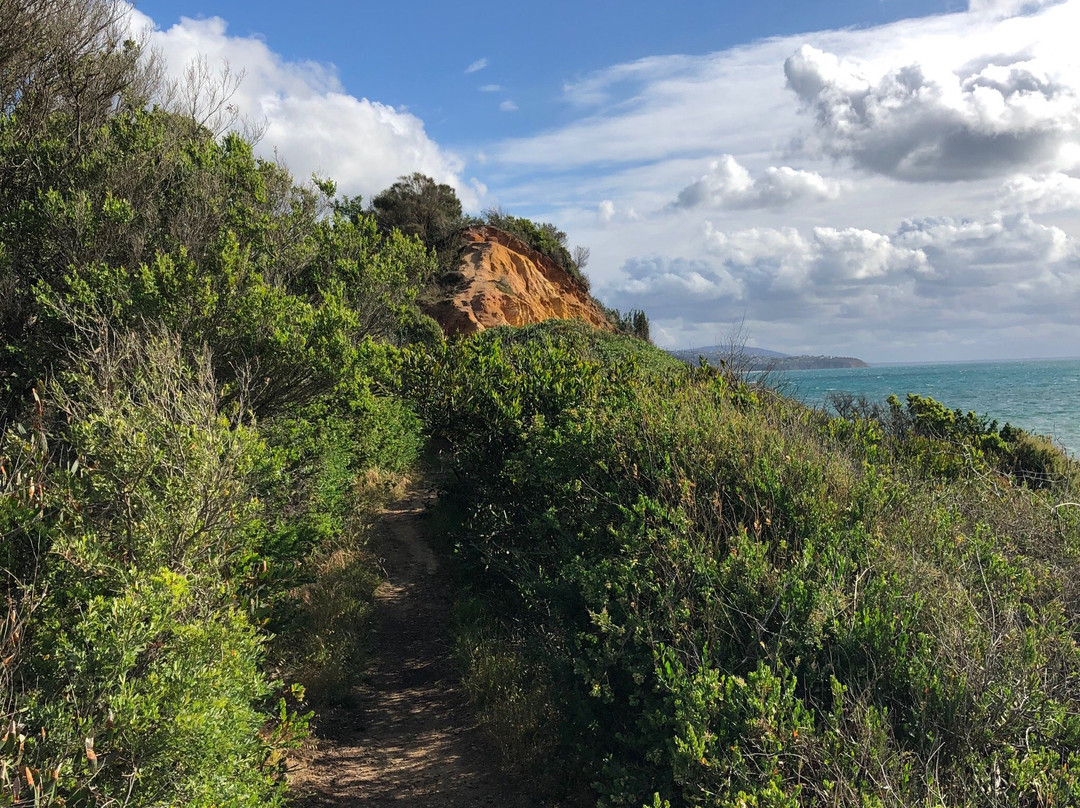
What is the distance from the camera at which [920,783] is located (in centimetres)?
359

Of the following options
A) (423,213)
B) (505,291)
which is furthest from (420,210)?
(505,291)

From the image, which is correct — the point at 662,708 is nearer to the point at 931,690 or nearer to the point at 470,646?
the point at 931,690

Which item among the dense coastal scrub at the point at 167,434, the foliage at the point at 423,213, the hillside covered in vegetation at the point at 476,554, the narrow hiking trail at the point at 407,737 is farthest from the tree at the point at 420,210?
the narrow hiking trail at the point at 407,737

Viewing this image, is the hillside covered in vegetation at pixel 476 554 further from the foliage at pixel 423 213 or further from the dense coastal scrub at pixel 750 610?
the foliage at pixel 423 213

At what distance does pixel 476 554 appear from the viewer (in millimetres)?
8477

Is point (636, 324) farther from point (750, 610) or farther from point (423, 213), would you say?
point (750, 610)

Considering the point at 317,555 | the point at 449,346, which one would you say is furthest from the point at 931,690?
the point at 317,555

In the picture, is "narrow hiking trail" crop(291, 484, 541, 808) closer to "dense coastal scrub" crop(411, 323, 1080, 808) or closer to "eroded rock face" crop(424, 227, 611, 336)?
"dense coastal scrub" crop(411, 323, 1080, 808)

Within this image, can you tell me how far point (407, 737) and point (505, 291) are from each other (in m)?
26.2

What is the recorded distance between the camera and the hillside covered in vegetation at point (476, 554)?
358 centimetres

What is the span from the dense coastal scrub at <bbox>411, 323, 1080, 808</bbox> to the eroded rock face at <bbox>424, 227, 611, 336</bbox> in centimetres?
2045

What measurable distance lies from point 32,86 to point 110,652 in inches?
458

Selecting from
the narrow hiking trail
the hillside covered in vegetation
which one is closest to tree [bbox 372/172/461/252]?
the hillside covered in vegetation

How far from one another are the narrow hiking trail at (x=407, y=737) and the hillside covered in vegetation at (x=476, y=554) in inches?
11.8
